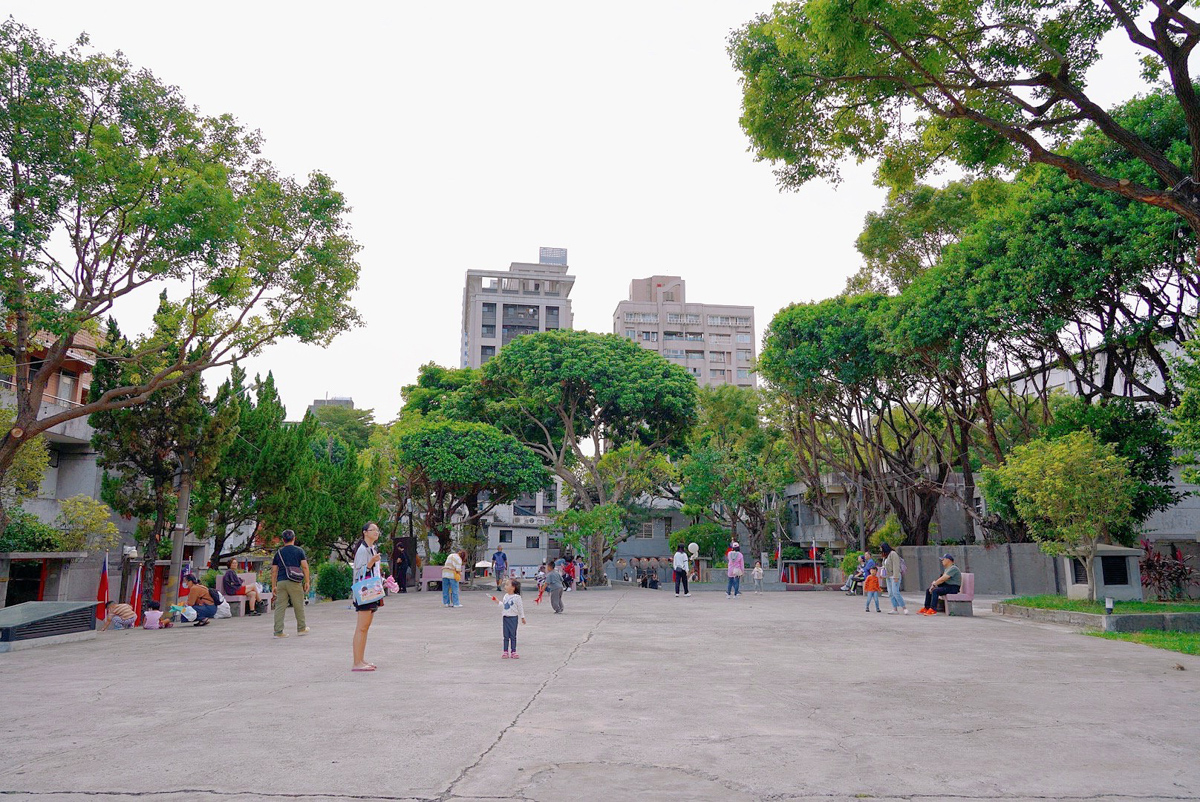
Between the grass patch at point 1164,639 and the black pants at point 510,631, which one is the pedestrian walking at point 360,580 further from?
the grass patch at point 1164,639

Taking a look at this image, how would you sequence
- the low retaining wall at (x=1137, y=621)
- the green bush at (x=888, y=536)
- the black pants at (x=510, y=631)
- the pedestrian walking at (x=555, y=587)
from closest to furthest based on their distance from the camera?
the black pants at (x=510, y=631) → the low retaining wall at (x=1137, y=621) → the pedestrian walking at (x=555, y=587) → the green bush at (x=888, y=536)

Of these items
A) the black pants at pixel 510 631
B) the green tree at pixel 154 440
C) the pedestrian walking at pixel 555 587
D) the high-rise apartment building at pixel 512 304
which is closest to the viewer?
the black pants at pixel 510 631

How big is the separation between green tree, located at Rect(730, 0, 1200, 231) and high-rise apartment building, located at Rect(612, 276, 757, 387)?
7967 cm

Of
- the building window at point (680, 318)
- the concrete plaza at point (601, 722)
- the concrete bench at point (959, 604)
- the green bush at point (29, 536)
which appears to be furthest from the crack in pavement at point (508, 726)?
the building window at point (680, 318)

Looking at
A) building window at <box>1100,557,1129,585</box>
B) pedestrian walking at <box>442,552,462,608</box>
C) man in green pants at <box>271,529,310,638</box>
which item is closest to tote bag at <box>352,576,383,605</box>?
man in green pants at <box>271,529,310,638</box>

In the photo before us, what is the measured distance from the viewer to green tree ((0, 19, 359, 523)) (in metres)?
13.5

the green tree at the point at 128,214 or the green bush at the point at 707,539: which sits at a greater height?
the green tree at the point at 128,214

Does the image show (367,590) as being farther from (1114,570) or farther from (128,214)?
(1114,570)

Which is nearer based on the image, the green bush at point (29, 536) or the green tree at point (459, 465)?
the green bush at point (29, 536)

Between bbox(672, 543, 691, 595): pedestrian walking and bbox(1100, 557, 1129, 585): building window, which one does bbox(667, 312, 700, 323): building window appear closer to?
bbox(672, 543, 691, 595): pedestrian walking

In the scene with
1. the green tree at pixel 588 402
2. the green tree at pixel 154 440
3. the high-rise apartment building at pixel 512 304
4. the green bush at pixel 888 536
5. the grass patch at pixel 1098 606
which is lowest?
the grass patch at pixel 1098 606

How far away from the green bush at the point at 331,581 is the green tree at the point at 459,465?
7718 millimetres

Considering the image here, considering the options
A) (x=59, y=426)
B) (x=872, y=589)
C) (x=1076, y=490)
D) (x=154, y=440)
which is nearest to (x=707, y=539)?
(x=872, y=589)

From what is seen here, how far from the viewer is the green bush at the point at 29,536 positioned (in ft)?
54.3
